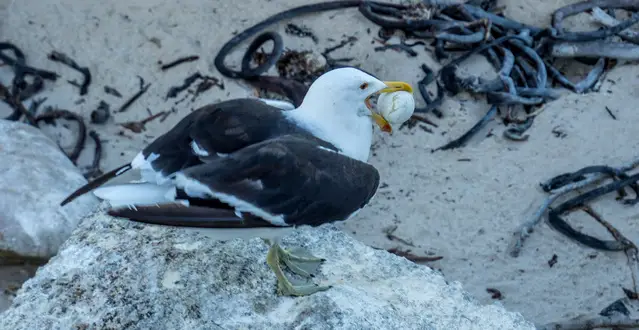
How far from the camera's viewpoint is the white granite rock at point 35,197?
3639mm

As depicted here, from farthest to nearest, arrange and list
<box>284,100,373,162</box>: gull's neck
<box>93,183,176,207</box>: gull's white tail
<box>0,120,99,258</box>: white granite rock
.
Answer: <box>0,120,99,258</box>: white granite rock → <box>284,100,373,162</box>: gull's neck → <box>93,183,176,207</box>: gull's white tail

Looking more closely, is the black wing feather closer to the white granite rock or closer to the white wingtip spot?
the white wingtip spot

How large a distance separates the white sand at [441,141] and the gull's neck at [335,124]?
157 centimetres

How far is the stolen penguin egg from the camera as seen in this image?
2.55 meters

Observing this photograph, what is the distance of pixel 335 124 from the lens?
2.48m

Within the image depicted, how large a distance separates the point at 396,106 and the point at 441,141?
2044 millimetres

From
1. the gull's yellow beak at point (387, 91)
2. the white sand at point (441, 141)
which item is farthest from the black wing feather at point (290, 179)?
the white sand at point (441, 141)

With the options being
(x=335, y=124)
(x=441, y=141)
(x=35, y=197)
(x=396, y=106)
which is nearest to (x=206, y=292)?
(x=335, y=124)

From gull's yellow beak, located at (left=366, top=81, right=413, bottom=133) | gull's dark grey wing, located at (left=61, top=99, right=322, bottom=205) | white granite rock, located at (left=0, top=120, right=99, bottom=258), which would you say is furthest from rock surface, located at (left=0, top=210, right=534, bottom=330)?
white granite rock, located at (left=0, top=120, right=99, bottom=258)

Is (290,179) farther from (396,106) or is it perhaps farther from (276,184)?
(396,106)

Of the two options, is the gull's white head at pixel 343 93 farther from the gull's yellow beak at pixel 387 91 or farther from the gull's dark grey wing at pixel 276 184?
the gull's dark grey wing at pixel 276 184

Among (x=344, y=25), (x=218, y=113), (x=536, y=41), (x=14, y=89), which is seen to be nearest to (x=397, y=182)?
(x=344, y=25)

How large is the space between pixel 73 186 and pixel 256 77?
1334 mm

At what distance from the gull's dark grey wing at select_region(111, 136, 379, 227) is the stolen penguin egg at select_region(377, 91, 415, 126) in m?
0.33
